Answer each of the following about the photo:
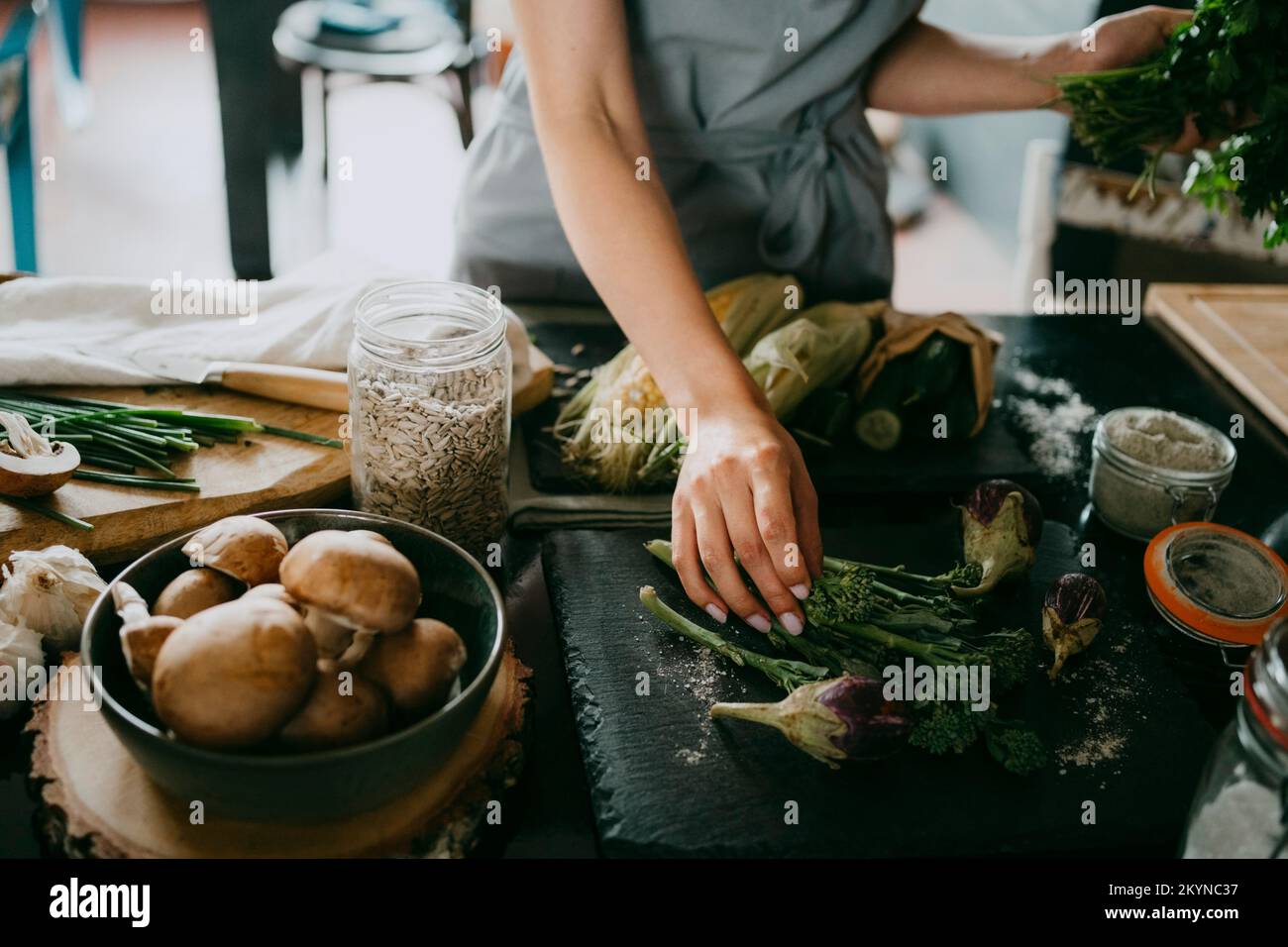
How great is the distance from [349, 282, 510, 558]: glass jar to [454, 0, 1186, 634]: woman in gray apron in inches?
9.4

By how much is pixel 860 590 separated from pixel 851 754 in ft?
0.67

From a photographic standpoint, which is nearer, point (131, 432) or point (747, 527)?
point (747, 527)

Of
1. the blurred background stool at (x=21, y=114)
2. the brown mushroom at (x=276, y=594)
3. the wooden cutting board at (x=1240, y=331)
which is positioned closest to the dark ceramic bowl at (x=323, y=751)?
the brown mushroom at (x=276, y=594)

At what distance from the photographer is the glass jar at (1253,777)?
32.5 inches

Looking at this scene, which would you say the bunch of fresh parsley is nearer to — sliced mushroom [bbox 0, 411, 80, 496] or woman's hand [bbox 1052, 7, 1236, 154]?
woman's hand [bbox 1052, 7, 1236, 154]

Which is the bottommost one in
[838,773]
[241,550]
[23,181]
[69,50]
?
[838,773]

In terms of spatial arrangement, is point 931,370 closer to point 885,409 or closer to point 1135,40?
point 885,409

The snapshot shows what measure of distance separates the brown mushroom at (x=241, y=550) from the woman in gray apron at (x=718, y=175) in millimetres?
462

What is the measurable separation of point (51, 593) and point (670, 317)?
0.79 metres

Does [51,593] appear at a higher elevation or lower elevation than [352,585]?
lower

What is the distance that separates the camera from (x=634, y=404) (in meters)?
1.58

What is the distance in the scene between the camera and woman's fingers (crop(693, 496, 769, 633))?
1.22m

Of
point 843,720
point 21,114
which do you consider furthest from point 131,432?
point 21,114

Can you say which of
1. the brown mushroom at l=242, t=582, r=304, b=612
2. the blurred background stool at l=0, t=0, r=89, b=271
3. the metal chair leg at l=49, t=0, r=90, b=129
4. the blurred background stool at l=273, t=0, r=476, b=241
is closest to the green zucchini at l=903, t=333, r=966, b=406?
the brown mushroom at l=242, t=582, r=304, b=612
